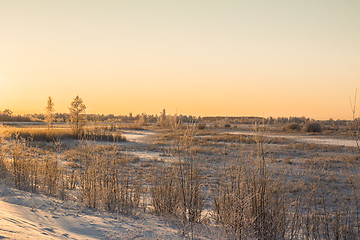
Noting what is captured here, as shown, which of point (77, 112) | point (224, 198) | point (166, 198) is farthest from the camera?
point (77, 112)

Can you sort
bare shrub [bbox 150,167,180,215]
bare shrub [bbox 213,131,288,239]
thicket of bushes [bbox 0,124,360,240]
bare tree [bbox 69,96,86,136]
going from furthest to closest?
1. bare tree [bbox 69,96,86,136]
2. bare shrub [bbox 150,167,180,215]
3. thicket of bushes [bbox 0,124,360,240]
4. bare shrub [bbox 213,131,288,239]

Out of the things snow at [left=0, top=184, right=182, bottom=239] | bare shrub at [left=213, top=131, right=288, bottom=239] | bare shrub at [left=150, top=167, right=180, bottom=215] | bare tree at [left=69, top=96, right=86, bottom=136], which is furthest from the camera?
bare tree at [left=69, top=96, right=86, bottom=136]

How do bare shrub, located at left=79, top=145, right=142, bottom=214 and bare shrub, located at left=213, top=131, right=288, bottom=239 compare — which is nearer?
bare shrub, located at left=213, top=131, right=288, bottom=239

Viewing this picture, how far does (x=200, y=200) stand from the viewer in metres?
5.50

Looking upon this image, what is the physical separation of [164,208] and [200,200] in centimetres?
75

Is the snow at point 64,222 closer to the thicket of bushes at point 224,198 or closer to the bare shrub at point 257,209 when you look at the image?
Result: the thicket of bushes at point 224,198

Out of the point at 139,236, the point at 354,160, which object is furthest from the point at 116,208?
the point at 354,160

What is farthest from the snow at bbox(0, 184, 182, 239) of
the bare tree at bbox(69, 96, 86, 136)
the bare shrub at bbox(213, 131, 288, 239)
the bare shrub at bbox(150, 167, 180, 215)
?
the bare tree at bbox(69, 96, 86, 136)

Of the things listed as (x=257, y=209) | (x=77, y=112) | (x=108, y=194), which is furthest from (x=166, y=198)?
(x=77, y=112)

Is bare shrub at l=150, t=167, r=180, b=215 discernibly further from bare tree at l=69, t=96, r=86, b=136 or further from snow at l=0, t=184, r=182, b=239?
bare tree at l=69, t=96, r=86, b=136

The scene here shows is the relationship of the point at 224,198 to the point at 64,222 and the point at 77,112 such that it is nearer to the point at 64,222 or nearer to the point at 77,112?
the point at 64,222

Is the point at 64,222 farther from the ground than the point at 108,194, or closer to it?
closer to it

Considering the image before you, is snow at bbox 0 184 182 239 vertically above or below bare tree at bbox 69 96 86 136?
below

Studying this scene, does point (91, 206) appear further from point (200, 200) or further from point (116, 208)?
point (200, 200)
